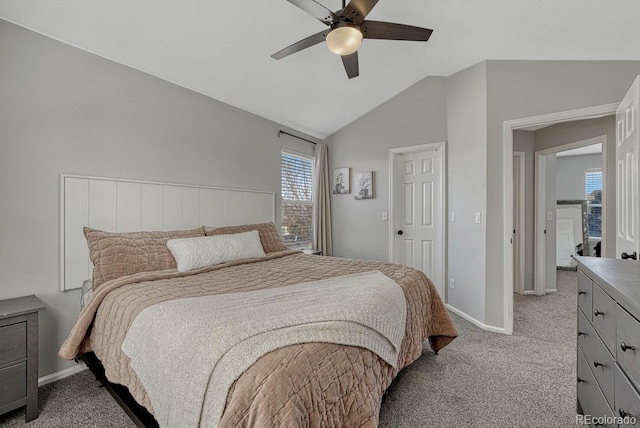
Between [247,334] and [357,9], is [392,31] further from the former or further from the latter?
[247,334]

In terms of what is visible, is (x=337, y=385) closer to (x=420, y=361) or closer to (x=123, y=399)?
(x=123, y=399)

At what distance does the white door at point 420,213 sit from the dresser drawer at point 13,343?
3.73 meters

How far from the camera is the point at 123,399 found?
1.61 m

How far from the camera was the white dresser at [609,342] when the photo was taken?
36.5 inches

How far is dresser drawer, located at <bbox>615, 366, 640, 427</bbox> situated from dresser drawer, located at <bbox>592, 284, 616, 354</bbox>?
0.12 meters

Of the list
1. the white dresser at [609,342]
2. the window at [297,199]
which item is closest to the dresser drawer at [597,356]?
the white dresser at [609,342]

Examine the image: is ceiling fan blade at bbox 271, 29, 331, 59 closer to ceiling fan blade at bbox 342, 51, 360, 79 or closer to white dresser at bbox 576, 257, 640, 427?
ceiling fan blade at bbox 342, 51, 360, 79

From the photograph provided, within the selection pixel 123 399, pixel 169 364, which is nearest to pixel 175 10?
pixel 169 364

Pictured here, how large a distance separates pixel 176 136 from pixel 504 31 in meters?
3.11

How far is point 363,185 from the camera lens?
173 inches

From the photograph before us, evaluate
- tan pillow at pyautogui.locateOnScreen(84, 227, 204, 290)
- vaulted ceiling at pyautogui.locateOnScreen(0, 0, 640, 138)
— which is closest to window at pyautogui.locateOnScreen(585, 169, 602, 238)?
vaulted ceiling at pyautogui.locateOnScreen(0, 0, 640, 138)

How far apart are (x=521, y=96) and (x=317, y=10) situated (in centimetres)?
229

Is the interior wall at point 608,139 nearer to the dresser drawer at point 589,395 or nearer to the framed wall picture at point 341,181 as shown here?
the dresser drawer at point 589,395

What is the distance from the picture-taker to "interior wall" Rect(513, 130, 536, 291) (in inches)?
167
